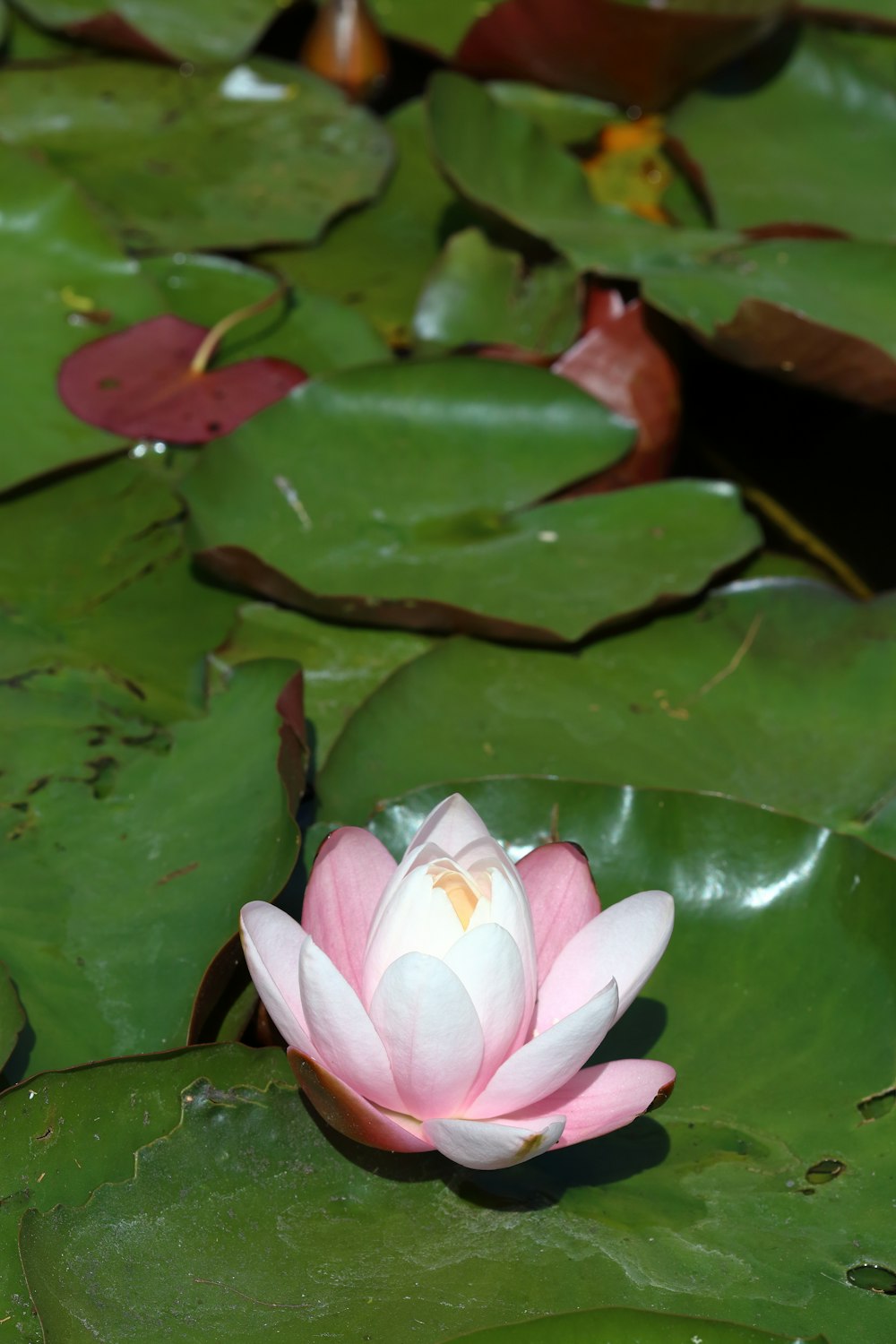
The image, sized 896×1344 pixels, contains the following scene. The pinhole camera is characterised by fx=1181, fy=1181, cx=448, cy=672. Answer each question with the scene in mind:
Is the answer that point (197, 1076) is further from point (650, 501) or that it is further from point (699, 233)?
point (699, 233)

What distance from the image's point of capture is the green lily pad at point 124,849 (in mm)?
1220

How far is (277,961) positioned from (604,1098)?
310 millimetres

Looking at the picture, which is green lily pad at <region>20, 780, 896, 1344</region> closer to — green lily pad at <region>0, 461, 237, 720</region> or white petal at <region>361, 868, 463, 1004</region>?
white petal at <region>361, 868, 463, 1004</region>

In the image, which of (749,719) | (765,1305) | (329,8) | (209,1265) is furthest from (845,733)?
(329,8)

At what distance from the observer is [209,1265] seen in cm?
98

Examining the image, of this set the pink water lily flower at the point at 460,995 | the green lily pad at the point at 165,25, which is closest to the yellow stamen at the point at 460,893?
the pink water lily flower at the point at 460,995

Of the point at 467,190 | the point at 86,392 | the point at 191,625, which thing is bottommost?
the point at 191,625

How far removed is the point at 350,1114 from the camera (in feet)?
3.22

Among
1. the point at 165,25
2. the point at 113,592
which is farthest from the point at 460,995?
the point at 165,25

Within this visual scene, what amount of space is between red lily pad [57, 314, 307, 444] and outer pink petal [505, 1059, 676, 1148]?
1268 mm

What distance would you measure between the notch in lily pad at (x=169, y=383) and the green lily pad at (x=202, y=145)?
→ 1.15ft

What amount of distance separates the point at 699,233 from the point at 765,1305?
6.24 feet

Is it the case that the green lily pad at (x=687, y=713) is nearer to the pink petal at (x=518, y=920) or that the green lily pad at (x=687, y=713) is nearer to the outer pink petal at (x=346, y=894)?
the outer pink petal at (x=346, y=894)

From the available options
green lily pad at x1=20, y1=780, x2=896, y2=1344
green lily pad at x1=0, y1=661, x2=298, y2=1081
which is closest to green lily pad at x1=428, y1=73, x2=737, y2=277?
green lily pad at x1=0, y1=661, x2=298, y2=1081
